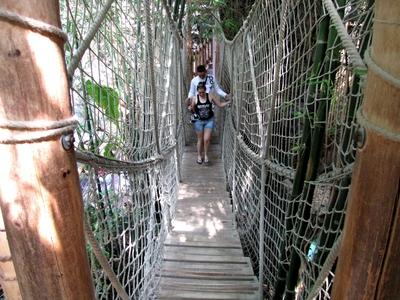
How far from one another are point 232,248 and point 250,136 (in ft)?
2.63

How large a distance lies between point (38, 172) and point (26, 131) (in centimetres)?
6

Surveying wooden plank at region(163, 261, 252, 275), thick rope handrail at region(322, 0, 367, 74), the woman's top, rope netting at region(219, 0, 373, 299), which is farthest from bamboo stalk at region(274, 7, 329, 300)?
the woman's top

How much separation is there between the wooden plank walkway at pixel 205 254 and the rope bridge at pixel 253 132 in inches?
4.2

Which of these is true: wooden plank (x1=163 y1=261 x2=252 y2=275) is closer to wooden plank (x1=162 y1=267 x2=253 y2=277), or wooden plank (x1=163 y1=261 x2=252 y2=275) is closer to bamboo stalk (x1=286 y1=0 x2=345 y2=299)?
wooden plank (x1=162 y1=267 x2=253 y2=277)

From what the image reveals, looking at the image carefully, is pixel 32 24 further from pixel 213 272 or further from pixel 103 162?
pixel 213 272

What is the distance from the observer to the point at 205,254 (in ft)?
7.32

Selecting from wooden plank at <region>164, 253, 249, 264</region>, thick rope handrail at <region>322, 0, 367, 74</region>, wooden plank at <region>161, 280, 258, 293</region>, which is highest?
thick rope handrail at <region>322, 0, 367, 74</region>

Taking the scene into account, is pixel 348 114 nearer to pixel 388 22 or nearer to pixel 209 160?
pixel 388 22

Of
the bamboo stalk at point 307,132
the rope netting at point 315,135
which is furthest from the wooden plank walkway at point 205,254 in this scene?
the bamboo stalk at point 307,132

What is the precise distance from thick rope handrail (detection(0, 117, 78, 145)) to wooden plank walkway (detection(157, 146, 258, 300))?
154 centimetres

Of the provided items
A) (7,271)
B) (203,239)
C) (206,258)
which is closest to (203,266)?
(206,258)

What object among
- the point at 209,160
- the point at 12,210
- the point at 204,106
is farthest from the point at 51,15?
the point at 209,160

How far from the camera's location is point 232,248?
91.2 inches

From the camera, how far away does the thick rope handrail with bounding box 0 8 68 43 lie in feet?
1.36
